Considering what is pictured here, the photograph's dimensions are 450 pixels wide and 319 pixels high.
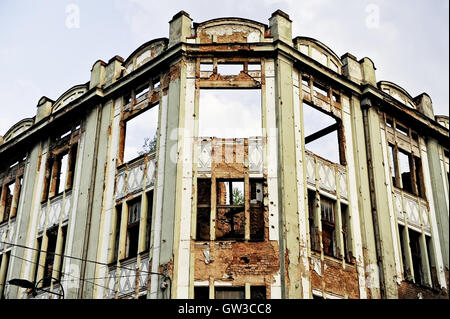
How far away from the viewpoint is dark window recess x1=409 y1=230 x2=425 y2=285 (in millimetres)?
22000

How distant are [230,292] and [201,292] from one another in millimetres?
788

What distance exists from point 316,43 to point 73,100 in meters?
9.02

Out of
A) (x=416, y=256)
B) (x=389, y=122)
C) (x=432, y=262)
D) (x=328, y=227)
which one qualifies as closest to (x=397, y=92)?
(x=389, y=122)

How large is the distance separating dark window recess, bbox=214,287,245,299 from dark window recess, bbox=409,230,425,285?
7065 millimetres

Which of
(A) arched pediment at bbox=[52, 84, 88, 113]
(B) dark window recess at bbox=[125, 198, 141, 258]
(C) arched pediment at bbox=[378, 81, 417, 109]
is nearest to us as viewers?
(B) dark window recess at bbox=[125, 198, 141, 258]

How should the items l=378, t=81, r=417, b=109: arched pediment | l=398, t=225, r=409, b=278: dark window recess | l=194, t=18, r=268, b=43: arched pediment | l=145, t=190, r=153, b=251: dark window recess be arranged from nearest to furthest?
l=145, t=190, r=153, b=251: dark window recess
l=398, t=225, r=409, b=278: dark window recess
l=194, t=18, r=268, b=43: arched pediment
l=378, t=81, r=417, b=109: arched pediment

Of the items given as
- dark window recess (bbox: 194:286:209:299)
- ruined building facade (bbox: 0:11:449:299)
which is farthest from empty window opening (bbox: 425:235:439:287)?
dark window recess (bbox: 194:286:209:299)

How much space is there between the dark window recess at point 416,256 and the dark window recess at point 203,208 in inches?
301

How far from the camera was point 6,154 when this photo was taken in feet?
87.5

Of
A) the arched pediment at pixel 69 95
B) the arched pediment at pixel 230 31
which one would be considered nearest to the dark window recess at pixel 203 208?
the arched pediment at pixel 230 31

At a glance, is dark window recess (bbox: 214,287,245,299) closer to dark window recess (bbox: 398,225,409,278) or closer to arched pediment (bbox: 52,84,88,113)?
dark window recess (bbox: 398,225,409,278)

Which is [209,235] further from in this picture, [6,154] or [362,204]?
[6,154]

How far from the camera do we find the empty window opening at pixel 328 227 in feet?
65.4
